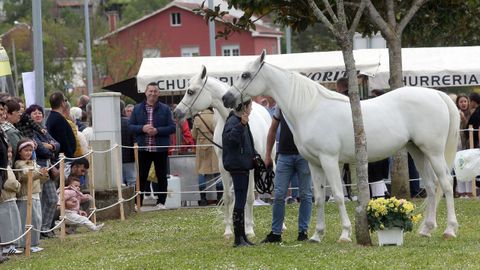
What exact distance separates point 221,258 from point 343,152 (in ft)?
8.40

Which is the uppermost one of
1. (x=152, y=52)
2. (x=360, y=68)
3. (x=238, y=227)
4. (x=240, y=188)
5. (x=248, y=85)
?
(x=152, y=52)

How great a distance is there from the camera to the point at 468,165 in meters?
19.7

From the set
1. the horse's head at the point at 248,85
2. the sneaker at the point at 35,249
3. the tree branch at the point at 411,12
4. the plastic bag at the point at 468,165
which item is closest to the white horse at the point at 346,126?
the horse's head at the point at 248,85

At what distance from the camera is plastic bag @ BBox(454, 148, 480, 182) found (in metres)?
19.7

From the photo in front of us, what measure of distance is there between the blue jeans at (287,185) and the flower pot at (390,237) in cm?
145

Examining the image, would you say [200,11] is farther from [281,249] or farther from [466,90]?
[466,90]

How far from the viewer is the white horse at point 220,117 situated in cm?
1560

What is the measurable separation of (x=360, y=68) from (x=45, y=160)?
29.5ft

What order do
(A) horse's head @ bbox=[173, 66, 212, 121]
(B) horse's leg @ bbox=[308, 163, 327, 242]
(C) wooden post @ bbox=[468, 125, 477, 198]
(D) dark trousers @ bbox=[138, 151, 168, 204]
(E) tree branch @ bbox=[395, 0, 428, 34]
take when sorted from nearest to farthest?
(B) horse's leg @ bbox=[308, 163, 327, 242] < (A) horse's head @ bbox=[173, 66, 212, 121] < (E) tree branch @ bbox=[395, 0, 428, 34] < (D) dark trousers @ bbox=[138, 151, 168, 204] < (C) wooden post @ bbox=[468, 125, 477, 198]

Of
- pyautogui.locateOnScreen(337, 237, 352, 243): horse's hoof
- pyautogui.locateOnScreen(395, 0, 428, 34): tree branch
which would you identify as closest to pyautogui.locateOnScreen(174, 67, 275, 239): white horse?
pyautogui.locateOnScreen(337, 237, 352, 243): horse's hoof

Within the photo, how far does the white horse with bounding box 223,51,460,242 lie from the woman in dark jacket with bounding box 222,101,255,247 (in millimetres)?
482

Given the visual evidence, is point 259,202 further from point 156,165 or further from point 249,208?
point 249,208

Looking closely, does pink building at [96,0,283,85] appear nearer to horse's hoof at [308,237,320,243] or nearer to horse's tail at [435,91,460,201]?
horse's tail at [435,91,460,201]

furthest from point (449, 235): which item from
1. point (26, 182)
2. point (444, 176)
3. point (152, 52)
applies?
point (152, 52)
